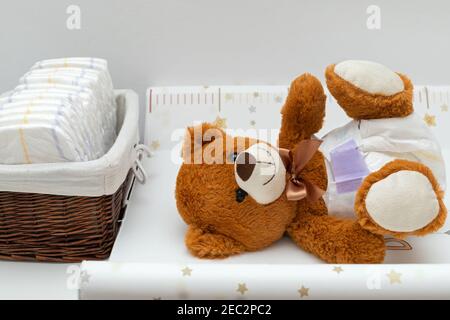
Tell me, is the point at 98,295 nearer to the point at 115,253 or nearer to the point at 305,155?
the point at 115,253

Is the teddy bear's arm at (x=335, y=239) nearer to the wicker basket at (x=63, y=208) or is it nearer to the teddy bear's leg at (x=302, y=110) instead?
the teddy bear's leg at (x=302, y=110)

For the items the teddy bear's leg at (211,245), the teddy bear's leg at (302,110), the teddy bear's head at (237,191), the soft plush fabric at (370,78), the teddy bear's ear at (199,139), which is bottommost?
the teddy bear's leg at (211,245)

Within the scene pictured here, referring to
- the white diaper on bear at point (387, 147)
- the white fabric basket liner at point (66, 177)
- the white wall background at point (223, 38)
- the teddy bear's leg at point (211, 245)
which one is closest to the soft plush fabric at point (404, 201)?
the white diaper on bear at point (387, 147)

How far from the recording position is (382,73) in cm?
101

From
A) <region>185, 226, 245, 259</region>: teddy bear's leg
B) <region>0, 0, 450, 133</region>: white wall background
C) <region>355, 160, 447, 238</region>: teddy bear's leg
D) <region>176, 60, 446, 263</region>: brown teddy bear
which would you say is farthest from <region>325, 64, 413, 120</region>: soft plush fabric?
<region>0, 0, 450, 133</region>: white wall background

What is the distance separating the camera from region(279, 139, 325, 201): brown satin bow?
1005mm

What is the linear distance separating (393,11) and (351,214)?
620 millimetres

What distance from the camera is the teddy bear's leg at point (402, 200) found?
88 centimetres

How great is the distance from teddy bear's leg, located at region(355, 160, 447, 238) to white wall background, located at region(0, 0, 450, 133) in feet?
2.00

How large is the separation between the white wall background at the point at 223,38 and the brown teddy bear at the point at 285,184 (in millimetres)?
418
